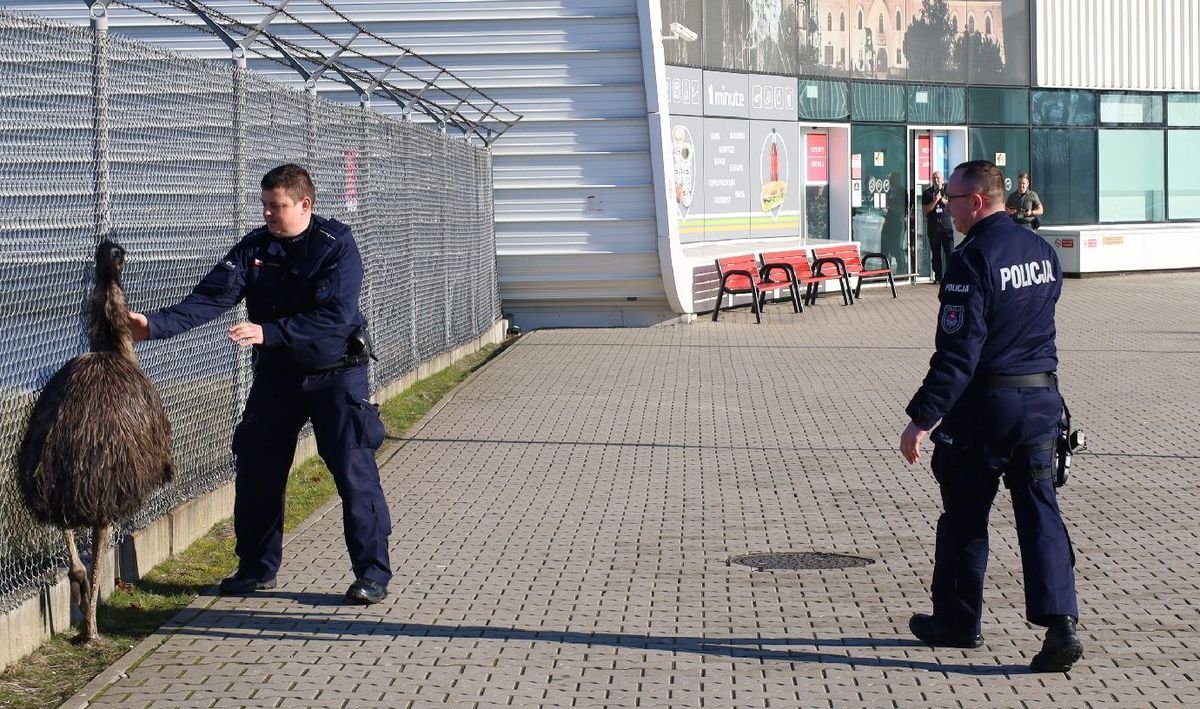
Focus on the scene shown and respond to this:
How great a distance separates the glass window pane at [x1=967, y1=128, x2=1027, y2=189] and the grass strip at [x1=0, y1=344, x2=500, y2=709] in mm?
21030

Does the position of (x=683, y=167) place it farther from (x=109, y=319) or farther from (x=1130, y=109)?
(x=109, y=319)

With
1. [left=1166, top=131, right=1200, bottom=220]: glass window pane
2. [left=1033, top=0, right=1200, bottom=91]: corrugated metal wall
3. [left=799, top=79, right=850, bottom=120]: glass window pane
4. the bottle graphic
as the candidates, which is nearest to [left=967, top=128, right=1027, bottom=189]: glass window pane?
[left=1033, top=0, right=1200, bottom=91]: corrugated metal wall

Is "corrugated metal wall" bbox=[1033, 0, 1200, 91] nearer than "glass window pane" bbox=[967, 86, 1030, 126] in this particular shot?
No

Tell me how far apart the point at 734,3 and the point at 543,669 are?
18363 millimetres

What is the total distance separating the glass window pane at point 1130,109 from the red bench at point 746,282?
37.9ft

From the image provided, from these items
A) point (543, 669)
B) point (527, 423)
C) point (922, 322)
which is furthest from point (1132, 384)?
point (543, 669)

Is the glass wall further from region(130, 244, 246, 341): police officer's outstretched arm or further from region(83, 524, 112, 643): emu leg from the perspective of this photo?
region(83, 524, 112, 643): emu leg

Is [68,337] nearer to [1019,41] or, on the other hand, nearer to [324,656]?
[324,656]

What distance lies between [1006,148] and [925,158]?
6.60 feet

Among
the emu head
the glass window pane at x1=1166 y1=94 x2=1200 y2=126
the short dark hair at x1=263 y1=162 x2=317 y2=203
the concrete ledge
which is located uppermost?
the glass window pane at x1=1166 y1=94 x2=1200 y2=126

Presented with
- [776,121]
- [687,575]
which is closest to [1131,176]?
[776,121]

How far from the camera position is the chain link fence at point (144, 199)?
5.97 meters

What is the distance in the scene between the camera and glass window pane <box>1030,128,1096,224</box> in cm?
2994

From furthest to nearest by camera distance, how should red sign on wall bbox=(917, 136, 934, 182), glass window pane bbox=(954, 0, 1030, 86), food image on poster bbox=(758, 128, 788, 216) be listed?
glass window pane bbox=(954, 0, 1030, 86) → red sign on wall bbox=(917, 136, 934, 182) → food image on poster bbox=(758, 128, 788, 216)
